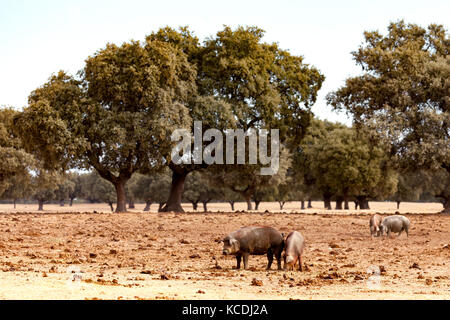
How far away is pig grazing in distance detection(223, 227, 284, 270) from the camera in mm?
13836

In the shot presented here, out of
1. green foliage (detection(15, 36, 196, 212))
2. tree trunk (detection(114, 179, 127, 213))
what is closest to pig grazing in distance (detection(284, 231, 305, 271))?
green foliage (detection(15, 36, 196, 212))

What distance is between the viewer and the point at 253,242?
13.9 m

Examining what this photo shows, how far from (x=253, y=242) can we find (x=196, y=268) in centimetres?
152

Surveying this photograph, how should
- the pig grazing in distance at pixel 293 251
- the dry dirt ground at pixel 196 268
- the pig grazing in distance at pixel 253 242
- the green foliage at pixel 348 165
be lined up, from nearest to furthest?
1. the dry dirt ground at pixel 196 268
2. the pig grazing in distance at pixel 293 251
3. the pig grazing in distance at pixel 253 242
4. the green foliage at pixel 348 165

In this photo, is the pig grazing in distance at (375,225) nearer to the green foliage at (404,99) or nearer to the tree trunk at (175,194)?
the green foliage at (404,99)

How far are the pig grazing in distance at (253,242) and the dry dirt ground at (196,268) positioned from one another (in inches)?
17.3

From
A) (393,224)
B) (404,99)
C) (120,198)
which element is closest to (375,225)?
(393,224)

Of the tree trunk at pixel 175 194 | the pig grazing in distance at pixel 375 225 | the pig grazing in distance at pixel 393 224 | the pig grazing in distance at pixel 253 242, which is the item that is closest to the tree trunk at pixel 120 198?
the tree trunk at pixel 175 194

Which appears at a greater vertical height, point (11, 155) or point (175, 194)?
point (11, 155)

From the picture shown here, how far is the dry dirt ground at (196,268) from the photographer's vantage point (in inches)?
412

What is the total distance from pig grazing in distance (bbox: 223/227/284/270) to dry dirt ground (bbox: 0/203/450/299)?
44 cm

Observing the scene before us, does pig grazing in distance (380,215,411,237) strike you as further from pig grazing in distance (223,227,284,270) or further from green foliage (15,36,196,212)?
green foliage (15,36,196,212)

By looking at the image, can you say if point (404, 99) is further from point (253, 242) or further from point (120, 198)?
point (253, 242)
